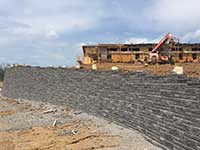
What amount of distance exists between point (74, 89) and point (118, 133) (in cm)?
878

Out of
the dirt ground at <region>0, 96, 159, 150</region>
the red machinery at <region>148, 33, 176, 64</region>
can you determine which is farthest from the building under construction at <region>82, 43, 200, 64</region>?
the dirt ground at <region>0, 96, 159, 150</region>

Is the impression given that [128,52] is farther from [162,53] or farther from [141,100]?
[141,100]

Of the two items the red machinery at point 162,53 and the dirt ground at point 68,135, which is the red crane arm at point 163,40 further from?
the dirt ground at point 68,135

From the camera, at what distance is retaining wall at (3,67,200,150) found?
786 cm

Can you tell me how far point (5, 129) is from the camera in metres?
15.0

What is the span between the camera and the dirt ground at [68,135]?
10.4m

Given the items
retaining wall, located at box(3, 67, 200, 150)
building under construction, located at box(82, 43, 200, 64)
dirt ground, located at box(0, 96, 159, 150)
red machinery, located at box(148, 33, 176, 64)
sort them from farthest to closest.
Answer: building under construction, located at box(82, 43, 200, 64), red machinery, located at box(148, 33, 176, 64), dirt ground, located at box(0, 96, 159, 150), retaining wall, located at box(3, 67, 200, 150)

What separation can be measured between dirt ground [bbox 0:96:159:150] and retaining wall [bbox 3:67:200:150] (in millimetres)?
464

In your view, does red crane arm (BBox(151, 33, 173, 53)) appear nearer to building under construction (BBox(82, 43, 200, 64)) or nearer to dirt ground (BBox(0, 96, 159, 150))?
building under construction (BBox(82, 43, 200, 64))

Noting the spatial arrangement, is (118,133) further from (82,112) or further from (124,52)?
(124,52)

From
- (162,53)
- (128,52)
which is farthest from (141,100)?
(128,52)

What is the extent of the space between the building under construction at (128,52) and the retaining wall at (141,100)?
371 inches

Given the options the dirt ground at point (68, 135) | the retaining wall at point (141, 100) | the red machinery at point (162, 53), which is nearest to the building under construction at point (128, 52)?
the red machinery at point (162, 53)

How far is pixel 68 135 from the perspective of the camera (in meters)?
12.3
